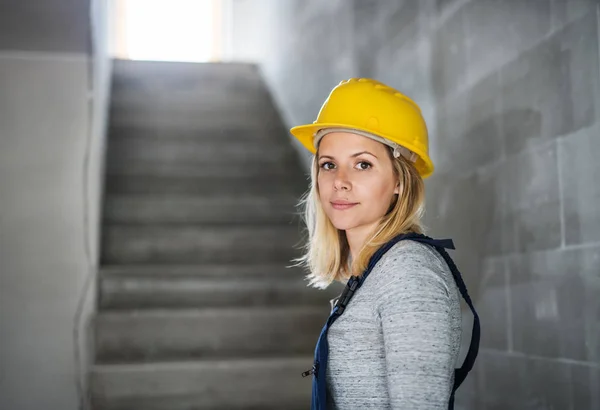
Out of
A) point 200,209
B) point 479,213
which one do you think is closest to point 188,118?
point 200,209

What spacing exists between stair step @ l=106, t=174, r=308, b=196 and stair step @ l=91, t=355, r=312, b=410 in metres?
1.43

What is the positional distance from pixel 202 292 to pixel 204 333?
9.8 inches

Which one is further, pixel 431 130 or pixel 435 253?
pixel 431 130

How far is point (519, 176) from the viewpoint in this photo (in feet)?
6.34

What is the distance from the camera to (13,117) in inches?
112

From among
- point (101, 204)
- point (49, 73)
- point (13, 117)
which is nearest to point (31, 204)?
point (13, 117)

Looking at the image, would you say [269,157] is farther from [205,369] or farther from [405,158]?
[405,158]

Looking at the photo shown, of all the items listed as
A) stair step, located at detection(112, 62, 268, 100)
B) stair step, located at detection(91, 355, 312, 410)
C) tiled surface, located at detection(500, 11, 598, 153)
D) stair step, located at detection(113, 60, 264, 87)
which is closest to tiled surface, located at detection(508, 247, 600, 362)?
tiled surface, located at detection(500, 11, 598, 153)

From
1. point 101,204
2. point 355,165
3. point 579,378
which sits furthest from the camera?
Result: point 101,204

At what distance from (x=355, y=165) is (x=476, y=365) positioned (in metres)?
1.07

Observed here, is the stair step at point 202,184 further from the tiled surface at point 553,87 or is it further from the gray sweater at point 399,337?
the gray sweater at point 399,337

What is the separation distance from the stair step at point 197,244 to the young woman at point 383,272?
212cm

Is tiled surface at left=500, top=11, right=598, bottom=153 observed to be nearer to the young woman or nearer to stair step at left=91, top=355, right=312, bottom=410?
the young woman

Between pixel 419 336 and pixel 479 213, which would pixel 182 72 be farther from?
pixel 419 336
